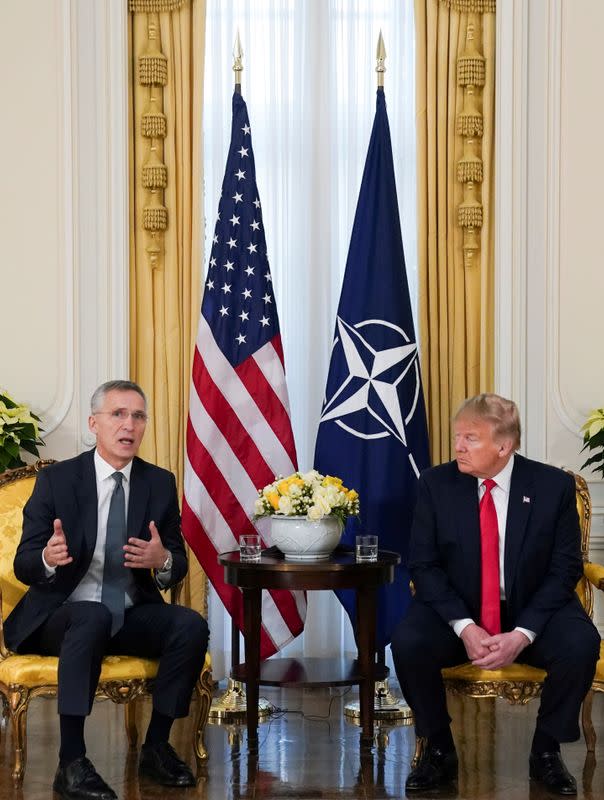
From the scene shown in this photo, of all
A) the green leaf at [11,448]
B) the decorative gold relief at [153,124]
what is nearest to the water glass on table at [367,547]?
the green leaf at [11,448]

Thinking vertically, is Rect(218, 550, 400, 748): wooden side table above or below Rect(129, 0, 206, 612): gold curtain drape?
below

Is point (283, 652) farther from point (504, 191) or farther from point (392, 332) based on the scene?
point (504, 191)

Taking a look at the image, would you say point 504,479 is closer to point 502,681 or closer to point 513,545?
point 513,545

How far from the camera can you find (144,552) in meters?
3.92

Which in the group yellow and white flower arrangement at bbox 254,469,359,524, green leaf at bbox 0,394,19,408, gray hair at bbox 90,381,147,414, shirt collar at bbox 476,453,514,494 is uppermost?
gray hair at bbox 90,381,147,414

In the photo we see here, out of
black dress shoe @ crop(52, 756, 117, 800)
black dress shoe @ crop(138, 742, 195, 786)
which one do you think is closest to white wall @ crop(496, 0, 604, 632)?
black dress shoe @ crop(138, 742, 195, 786)

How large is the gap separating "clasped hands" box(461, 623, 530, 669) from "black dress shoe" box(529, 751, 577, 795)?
0.35m

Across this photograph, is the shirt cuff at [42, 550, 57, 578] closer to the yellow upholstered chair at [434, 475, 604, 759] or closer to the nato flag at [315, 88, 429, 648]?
the yellow upholstered chair at [434, 475, 604, 759]

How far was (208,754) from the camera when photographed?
422 centimetres

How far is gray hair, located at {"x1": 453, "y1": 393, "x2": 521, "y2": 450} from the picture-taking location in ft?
13.1

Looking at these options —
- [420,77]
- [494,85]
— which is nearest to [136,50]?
[420,77]

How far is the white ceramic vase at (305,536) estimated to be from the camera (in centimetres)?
433

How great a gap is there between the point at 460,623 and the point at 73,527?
1406mm

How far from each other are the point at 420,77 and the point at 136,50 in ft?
4.69
